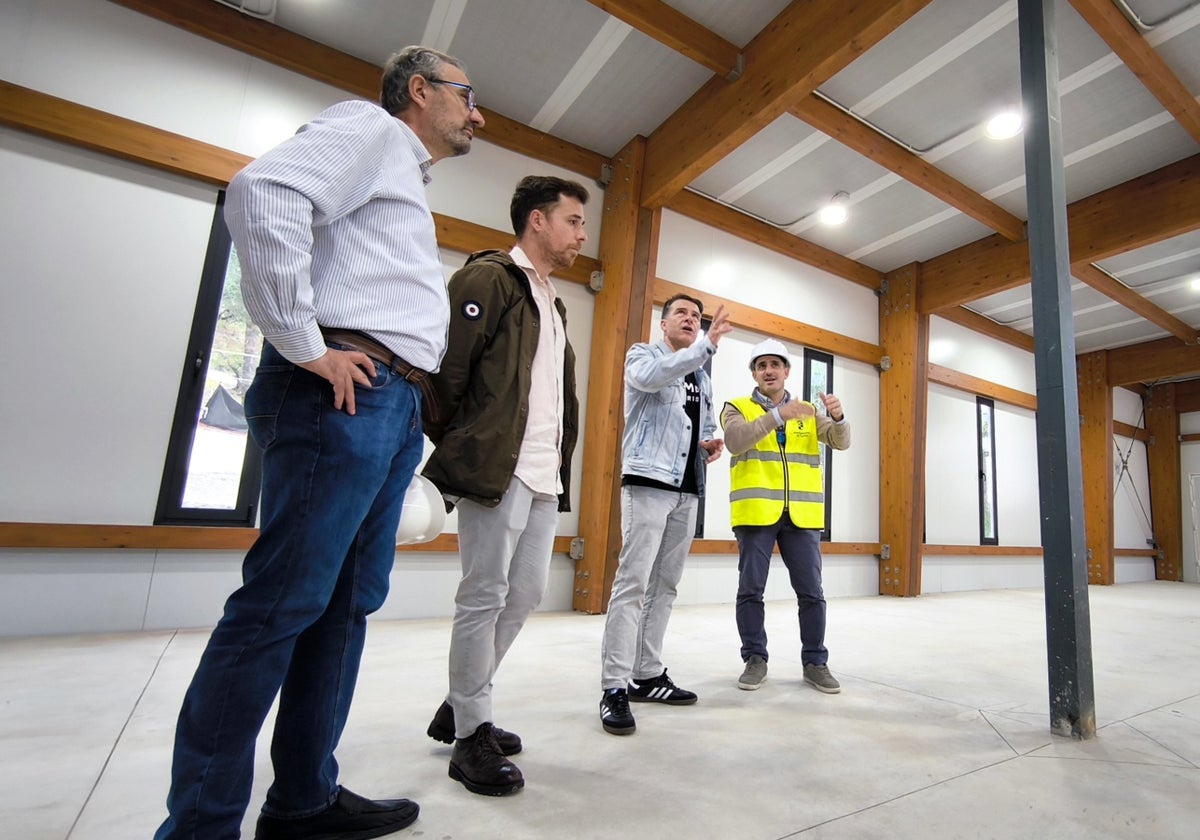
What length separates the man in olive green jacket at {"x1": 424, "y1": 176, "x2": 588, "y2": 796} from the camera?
57.2 inches

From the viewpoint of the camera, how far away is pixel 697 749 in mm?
1743

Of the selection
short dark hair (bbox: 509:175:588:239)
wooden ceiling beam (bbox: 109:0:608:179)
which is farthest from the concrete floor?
wooden ceiling beam (bbox: 109:0:608:179)

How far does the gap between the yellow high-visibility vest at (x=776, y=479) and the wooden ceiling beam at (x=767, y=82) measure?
218 cm

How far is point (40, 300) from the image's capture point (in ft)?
10.3

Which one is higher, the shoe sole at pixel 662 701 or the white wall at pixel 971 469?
the white wall at pixel 971 469

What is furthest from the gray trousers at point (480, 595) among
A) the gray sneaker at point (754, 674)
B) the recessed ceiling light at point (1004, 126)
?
the recessed ceiling light at point (1004, 126)

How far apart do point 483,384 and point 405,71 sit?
0.70 metres

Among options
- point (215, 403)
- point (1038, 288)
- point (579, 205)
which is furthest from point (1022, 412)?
point (215, 403)

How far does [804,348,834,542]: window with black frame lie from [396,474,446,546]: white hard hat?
210 inches

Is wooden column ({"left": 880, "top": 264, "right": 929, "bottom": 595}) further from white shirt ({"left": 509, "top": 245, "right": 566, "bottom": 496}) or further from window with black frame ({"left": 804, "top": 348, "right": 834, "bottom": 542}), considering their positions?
white shirt ({"left": 509, "top": 245, "right": 566, "bottom": 496})

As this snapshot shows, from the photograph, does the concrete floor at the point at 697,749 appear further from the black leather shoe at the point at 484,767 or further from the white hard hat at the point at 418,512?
the white hard hat at the point at 418,512

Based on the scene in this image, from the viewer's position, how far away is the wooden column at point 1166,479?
10555mm

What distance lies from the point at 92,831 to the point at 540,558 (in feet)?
3.41

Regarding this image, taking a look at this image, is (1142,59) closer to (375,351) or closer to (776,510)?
(776,510)
